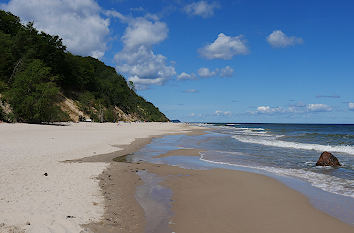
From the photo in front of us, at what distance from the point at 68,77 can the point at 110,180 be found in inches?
2433

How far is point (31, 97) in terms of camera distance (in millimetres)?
33969

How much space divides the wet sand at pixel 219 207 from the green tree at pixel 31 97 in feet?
94.4

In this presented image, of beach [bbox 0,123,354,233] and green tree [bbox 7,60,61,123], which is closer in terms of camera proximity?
beach [bbox 0,123,354,233]

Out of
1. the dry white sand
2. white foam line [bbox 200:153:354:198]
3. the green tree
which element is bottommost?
white foam line [bbox 200:153:354:198]

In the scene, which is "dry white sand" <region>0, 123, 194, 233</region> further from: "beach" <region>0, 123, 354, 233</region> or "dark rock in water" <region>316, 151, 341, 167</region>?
"dark rock in water" <region>316, 151, 341, 167</region>

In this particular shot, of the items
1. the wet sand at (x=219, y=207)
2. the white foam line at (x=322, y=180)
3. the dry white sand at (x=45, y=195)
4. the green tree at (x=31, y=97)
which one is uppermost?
the green tree at (x=31, y=97)

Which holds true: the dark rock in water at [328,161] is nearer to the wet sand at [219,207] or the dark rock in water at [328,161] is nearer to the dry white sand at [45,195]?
the wet sand at [219,207]

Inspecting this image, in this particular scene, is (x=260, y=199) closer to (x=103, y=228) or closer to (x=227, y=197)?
(x=227, y=197)

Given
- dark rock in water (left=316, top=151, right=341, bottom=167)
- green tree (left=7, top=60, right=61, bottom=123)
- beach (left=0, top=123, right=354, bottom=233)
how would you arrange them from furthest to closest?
green tree (left=7, top=60, right=61, bottom=123) < dark rock in water (left=316, top=151, right=341, bottom=167) < beach (left=0, top=123, right=354, bottom=233)

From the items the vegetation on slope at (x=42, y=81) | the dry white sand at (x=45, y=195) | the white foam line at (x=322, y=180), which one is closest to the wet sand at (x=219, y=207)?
the dry white sand at (x=45, y=195)

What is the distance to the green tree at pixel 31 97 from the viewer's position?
33.6m

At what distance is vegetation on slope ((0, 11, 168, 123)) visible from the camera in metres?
34.6

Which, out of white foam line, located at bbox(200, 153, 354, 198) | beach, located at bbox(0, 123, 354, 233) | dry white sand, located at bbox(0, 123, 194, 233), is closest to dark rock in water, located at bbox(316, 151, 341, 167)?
white foam line, located at bbox(200, 153, 354, 198)

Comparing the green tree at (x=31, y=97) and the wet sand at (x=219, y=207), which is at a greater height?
the green tree at (x=31, y=97)
